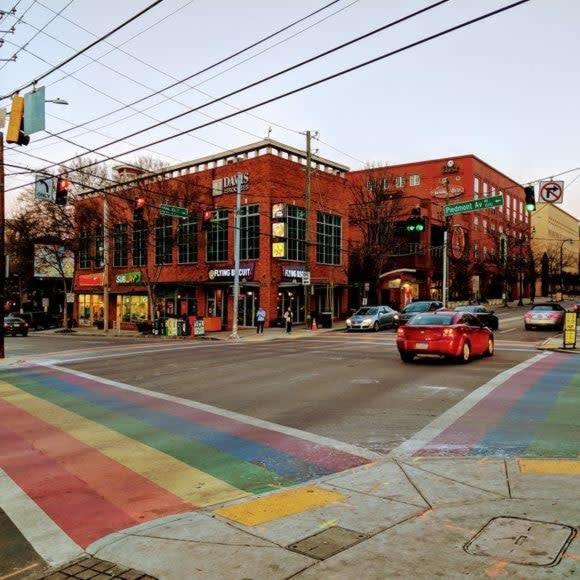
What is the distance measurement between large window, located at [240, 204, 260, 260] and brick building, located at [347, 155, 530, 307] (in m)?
11.8

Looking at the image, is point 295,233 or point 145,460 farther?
point 295,233

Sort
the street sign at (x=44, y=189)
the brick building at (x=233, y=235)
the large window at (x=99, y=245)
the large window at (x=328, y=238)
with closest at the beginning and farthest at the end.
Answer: the street sign at (x=44, y=189)
the brick building at (x=233, y=235)
the large window at (x=328, y=238)
the large window at (x=99, y=245)

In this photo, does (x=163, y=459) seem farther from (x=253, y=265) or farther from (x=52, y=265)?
(x=52, y=265)

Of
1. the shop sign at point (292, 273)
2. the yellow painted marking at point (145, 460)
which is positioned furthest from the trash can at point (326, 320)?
the yellow painted marking at point (145, 460)

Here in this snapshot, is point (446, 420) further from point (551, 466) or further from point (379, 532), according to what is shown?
point (379, 532)

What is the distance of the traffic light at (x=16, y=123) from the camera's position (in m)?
13.3

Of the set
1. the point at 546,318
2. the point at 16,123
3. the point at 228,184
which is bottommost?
the point at 546,318

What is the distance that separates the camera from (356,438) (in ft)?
26.6

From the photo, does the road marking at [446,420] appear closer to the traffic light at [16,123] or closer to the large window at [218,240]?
the traffic light at [16,123]

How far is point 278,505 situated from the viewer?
17.7 ft

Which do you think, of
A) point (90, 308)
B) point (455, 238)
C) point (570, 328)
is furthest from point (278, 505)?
point (455, 238)

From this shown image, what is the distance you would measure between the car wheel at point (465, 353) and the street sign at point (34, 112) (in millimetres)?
12552

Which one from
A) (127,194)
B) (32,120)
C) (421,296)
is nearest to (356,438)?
(32,120)

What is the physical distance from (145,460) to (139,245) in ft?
132
